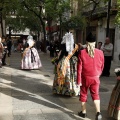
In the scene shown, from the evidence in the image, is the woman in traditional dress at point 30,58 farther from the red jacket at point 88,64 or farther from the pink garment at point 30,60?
the red jacket at point 88,64

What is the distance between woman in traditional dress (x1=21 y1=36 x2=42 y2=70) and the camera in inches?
504

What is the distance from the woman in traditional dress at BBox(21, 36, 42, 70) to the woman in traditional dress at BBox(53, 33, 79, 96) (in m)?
5.63

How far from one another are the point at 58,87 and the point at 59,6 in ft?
58.2

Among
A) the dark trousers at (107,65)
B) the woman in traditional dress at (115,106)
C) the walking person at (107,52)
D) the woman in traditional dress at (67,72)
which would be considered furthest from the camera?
the dark trousers at (107,65)

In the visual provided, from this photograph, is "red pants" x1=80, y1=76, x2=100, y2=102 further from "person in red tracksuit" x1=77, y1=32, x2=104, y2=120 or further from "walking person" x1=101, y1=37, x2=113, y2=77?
"walking person" x1=101, y1=37, x2=113, y2=77

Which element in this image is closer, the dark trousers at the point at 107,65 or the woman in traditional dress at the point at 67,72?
the woman in traditional dress at the point at 67,72

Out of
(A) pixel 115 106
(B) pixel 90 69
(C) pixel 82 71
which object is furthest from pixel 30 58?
(A) pixel 115 106

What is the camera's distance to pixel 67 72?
7.19m

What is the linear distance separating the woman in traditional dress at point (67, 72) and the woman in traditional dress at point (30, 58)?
5.63 metres

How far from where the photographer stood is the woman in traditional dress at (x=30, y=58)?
1280 centimetres

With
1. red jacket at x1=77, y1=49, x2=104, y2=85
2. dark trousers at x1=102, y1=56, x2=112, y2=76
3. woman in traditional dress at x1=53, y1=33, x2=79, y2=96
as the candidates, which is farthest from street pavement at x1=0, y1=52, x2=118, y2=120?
dark trousers at x1=102, y1=56, x2=112, y2=76

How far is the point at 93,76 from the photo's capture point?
17.6 feet

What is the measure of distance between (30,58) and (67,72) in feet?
19.8

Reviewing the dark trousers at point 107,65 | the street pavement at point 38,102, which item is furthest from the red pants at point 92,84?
the dark trousers at point 107,65
